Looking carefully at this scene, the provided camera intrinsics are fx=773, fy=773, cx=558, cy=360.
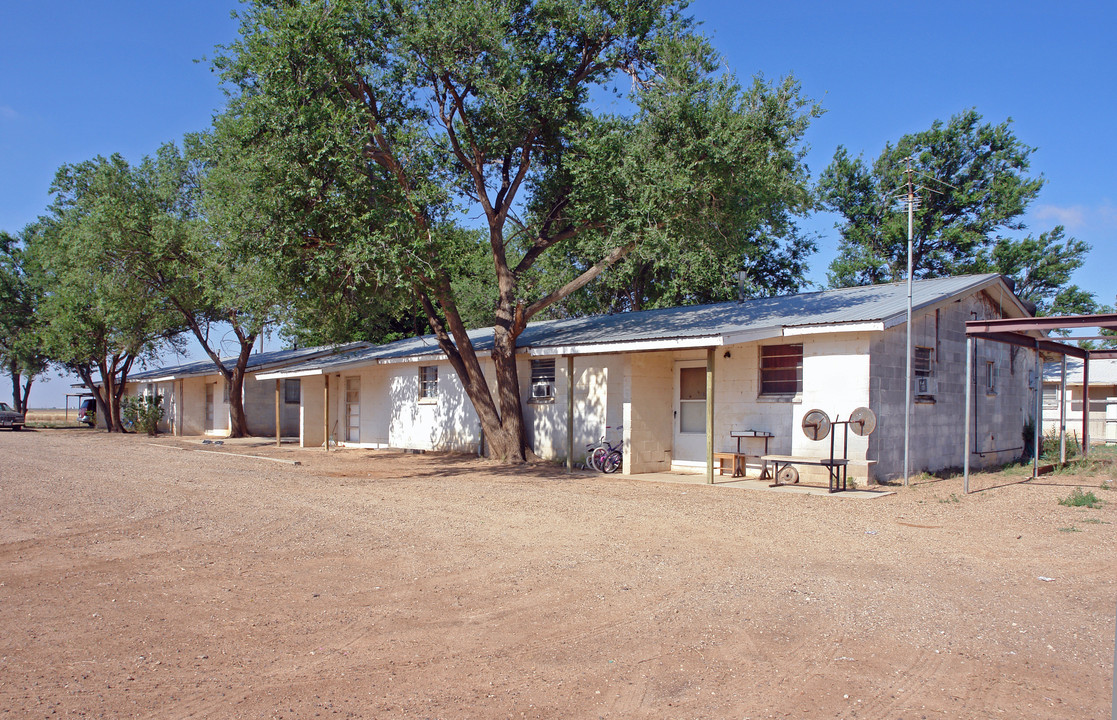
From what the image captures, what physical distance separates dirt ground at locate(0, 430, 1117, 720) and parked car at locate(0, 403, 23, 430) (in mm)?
30677

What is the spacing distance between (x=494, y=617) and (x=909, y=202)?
11.6 m

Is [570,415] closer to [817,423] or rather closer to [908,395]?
[817,423]

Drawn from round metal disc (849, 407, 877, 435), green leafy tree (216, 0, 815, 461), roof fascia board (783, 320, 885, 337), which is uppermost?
green leafy tree (216, 0, 815, 461)

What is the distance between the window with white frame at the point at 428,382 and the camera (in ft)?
69.2

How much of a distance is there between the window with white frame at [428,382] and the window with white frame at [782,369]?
9797mm

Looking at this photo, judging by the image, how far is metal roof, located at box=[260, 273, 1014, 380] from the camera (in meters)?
13.1

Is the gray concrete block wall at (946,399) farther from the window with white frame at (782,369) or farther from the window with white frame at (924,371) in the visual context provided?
the window with white frame at (782,369)

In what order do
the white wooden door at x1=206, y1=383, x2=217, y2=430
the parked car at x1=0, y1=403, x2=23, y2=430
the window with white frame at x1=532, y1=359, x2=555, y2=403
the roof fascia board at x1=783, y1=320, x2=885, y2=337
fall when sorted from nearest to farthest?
the roof fascia board at x1=783, y1=320, x2=885, y2=337
the window with white frame at x1=532, y1=359, x2=555, y2=403
the white wooden door at x1=206, y1=383, x2=217, y2=430
the parked car at x1=0, y1=403, x2=23, y2=430

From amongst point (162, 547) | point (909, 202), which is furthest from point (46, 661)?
point (909, 202)

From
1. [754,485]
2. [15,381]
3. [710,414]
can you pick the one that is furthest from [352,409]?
[15,381]

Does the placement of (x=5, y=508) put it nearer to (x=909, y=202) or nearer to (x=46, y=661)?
(x=46, y=661)

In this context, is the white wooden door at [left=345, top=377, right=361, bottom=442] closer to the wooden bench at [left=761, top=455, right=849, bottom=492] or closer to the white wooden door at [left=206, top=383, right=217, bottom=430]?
the white wooden door at [left=206, top=383, right=217, bottom=430]

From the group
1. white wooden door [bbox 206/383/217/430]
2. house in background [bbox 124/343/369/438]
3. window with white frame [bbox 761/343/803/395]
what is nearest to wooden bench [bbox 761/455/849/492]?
window with white frame [bbox 761/343/803/395]

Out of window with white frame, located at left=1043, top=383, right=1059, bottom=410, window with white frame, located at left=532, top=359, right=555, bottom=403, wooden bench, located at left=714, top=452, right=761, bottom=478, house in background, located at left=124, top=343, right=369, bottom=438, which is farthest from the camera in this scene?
house in background, located at left=124, top=343, right=369, bottom=438
